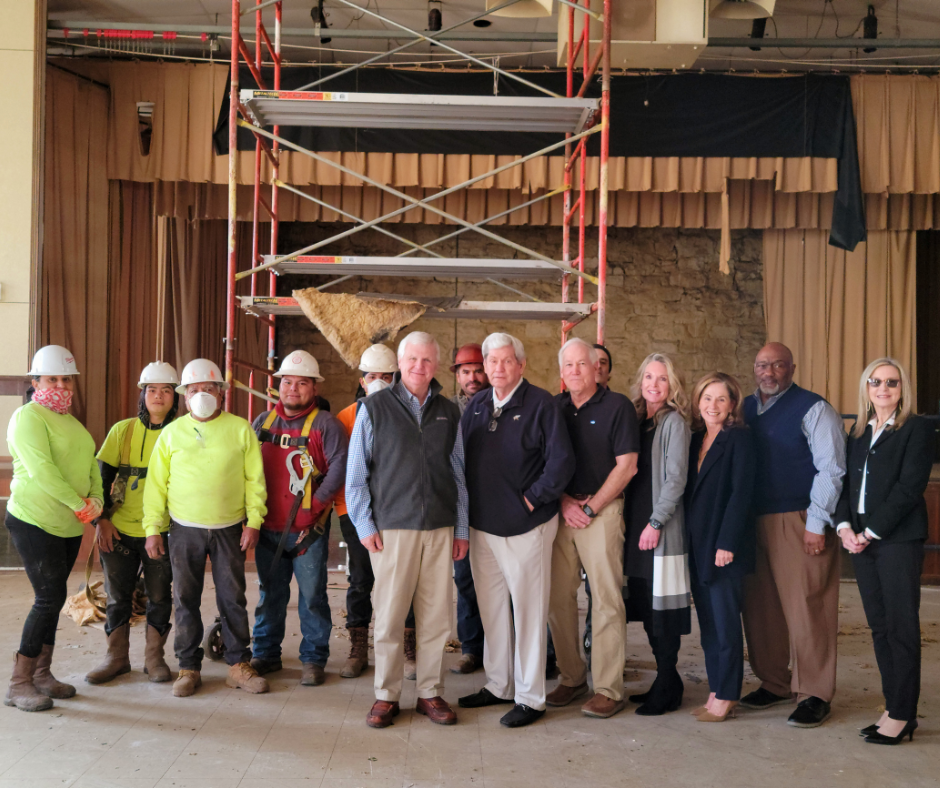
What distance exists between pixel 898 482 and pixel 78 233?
7.81m

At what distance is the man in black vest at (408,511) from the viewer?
374 centimetres

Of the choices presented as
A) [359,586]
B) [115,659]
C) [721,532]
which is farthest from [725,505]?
[115,659]

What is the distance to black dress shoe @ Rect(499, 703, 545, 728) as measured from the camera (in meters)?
3.73

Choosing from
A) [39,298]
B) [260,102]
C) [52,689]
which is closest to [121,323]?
[39,298]

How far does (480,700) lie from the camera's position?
3975 mm

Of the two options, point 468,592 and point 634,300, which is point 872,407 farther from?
point 634,300

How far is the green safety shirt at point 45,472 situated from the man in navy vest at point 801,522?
3.18 meters

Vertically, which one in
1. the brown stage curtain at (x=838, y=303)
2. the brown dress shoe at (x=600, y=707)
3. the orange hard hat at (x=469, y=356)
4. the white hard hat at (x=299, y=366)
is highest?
the brown stage curtain at (x=838, y=303)

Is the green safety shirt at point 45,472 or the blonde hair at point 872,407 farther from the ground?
the blonde hair at point 872,407

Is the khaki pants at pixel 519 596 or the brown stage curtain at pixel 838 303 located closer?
the khaki pants at pixel 519 596

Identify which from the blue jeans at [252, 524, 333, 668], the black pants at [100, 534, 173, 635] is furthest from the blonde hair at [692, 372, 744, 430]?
the black pants at [100, 534, 173, 635]

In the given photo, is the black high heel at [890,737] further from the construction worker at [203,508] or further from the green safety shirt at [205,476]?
the green safety shirt at [205,476]

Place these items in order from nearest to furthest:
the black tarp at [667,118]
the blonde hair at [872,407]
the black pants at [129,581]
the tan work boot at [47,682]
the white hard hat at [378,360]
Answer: the blonde hair at [872,407] < the tan work boot at [47,682] < the black pants at [129,581] < the white hard hat at [378,360] < the black tarp at [667,118]

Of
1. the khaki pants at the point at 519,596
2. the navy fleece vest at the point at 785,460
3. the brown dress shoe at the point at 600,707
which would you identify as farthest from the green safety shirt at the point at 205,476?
the navy fleece vest at the point at 785,460
